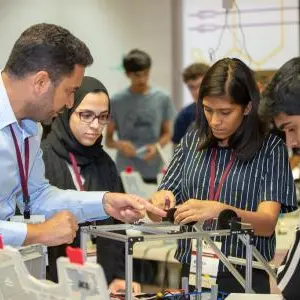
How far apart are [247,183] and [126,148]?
9.38ft

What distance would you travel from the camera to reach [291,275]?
1.81 m

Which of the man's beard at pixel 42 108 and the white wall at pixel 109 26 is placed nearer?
the man's beard at pixel 42 108

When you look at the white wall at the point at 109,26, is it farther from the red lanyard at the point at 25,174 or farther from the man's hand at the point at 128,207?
the man's hand at the point at 128,207

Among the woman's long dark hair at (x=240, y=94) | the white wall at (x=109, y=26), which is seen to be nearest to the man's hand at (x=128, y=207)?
the woman's long dark hair at (x=240, y=94)

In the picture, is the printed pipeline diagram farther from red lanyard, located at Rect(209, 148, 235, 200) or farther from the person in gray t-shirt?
red lanyard, located at Rect(209, 148, 235, 200)

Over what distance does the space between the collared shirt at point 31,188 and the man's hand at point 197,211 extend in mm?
298

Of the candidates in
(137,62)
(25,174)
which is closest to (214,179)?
(25,174)

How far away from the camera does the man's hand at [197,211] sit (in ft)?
6.91

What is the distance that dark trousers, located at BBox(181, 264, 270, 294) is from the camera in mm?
2295

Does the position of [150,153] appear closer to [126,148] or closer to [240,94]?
[126,148]

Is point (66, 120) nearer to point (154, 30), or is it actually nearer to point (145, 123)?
point (145, 123)

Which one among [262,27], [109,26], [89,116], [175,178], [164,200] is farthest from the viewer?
[262,27]

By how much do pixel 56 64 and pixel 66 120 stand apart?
664 millimetres

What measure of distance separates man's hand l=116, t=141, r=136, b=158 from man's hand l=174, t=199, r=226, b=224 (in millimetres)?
3001
